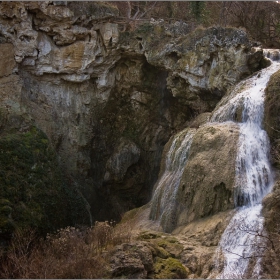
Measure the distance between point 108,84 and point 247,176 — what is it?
12.7 metres

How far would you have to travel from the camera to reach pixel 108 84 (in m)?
24.0

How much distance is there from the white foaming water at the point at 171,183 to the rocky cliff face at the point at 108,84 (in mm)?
4629

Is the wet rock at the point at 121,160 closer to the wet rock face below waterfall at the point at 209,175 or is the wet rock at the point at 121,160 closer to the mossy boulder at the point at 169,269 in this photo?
the wet rock face below waterfall at the point at 209,175

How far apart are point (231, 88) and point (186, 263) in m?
10.5

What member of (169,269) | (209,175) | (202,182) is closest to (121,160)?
A: (202,182)

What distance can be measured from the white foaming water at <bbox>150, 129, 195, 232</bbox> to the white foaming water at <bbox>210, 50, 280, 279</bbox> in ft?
6.13

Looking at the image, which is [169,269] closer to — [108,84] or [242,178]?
[242,178]

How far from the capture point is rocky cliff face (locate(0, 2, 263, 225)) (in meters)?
20.9

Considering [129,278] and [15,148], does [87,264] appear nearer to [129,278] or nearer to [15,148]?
[129,278]

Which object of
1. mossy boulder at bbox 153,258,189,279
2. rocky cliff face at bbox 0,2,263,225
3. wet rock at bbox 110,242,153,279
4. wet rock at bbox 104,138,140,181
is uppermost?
rocky cliff face at bbox 0,2,263,225

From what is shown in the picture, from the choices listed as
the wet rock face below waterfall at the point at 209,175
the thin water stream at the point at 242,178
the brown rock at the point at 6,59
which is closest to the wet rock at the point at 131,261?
the thin water stream at the point at 242,178

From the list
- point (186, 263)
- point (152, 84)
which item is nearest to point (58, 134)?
point (152, 84)

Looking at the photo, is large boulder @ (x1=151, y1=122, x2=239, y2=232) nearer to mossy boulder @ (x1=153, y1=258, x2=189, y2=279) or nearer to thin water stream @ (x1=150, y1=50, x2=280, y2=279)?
thin water stream @ (x1=150, y1=50, x2=280, y2=279)

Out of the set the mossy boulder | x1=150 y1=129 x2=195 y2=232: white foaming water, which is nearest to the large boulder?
x1=150 y1=129 x2=195 y2=232: white foaming water
